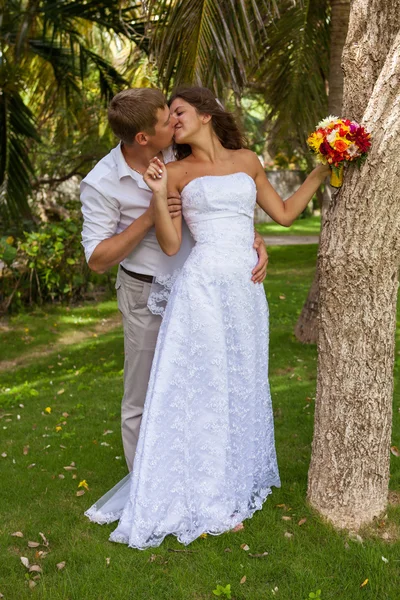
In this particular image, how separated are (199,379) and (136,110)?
1302 mm

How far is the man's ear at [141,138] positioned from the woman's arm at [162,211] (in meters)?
0.20

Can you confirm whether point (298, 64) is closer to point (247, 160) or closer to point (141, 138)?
point (247, 160)

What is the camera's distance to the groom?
3.35 m

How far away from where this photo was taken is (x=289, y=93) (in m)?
8.30

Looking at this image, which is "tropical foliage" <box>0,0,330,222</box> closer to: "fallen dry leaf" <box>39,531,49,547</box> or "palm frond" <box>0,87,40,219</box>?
"palm frond" <box>0,87,40,219</box>

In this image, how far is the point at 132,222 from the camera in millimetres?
3510

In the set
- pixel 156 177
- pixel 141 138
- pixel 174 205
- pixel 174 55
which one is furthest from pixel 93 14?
pixel 156 177

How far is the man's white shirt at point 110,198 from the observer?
11.5ft

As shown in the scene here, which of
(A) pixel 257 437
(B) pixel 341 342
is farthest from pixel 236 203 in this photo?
(A) pixel 257 437

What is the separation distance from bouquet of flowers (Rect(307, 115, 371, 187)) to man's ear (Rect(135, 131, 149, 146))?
2.52 feet

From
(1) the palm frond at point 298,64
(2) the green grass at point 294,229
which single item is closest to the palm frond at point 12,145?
(1) the palm frond at point 298,64

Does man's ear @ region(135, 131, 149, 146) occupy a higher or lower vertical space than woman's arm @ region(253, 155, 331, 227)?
higher

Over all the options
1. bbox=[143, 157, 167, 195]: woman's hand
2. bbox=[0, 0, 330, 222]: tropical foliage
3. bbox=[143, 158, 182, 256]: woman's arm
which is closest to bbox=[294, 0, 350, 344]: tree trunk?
bbox=[0, 0, 330, 222]: tropical foliage

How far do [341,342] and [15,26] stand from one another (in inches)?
298
